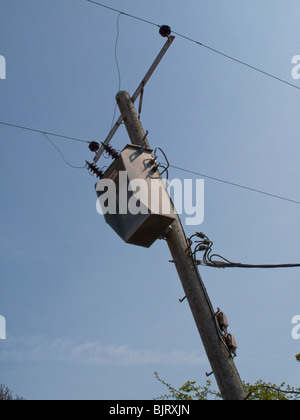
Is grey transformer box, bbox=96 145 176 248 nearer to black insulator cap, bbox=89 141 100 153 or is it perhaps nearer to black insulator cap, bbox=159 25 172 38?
black insulator cap, bbox=89 141 100 153

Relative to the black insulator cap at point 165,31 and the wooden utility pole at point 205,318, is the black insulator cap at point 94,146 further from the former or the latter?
the wooden utility pole at point 205,318

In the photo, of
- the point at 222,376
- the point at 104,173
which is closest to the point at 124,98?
the point at 104,173

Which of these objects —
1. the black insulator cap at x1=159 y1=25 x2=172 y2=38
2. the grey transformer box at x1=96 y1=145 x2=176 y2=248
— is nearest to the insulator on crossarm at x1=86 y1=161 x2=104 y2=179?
the grey transformer box at x1=96 y1=145 x2=176 y2=248

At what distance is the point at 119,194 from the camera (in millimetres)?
5203

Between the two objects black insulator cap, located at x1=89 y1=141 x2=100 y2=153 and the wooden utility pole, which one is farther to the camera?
black insulator cap, located at x1=89 y1=141 x2=100 y2=153

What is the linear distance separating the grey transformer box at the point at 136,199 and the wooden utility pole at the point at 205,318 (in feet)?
0.85

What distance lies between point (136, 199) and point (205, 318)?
159 centimetres

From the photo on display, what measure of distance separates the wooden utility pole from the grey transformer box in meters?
0.26

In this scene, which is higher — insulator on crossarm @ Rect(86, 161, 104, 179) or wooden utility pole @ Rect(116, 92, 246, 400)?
insulator on crossarm @ Rect(86, 161, 104, 179)

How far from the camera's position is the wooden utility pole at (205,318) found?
154 inches

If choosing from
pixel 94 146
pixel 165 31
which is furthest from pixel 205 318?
pixel 165 31

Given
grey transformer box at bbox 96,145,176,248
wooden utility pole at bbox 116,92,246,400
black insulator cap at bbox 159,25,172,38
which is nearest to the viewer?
wooden utility pole at bbox 116,92,246,400

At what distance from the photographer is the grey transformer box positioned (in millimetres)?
4796
